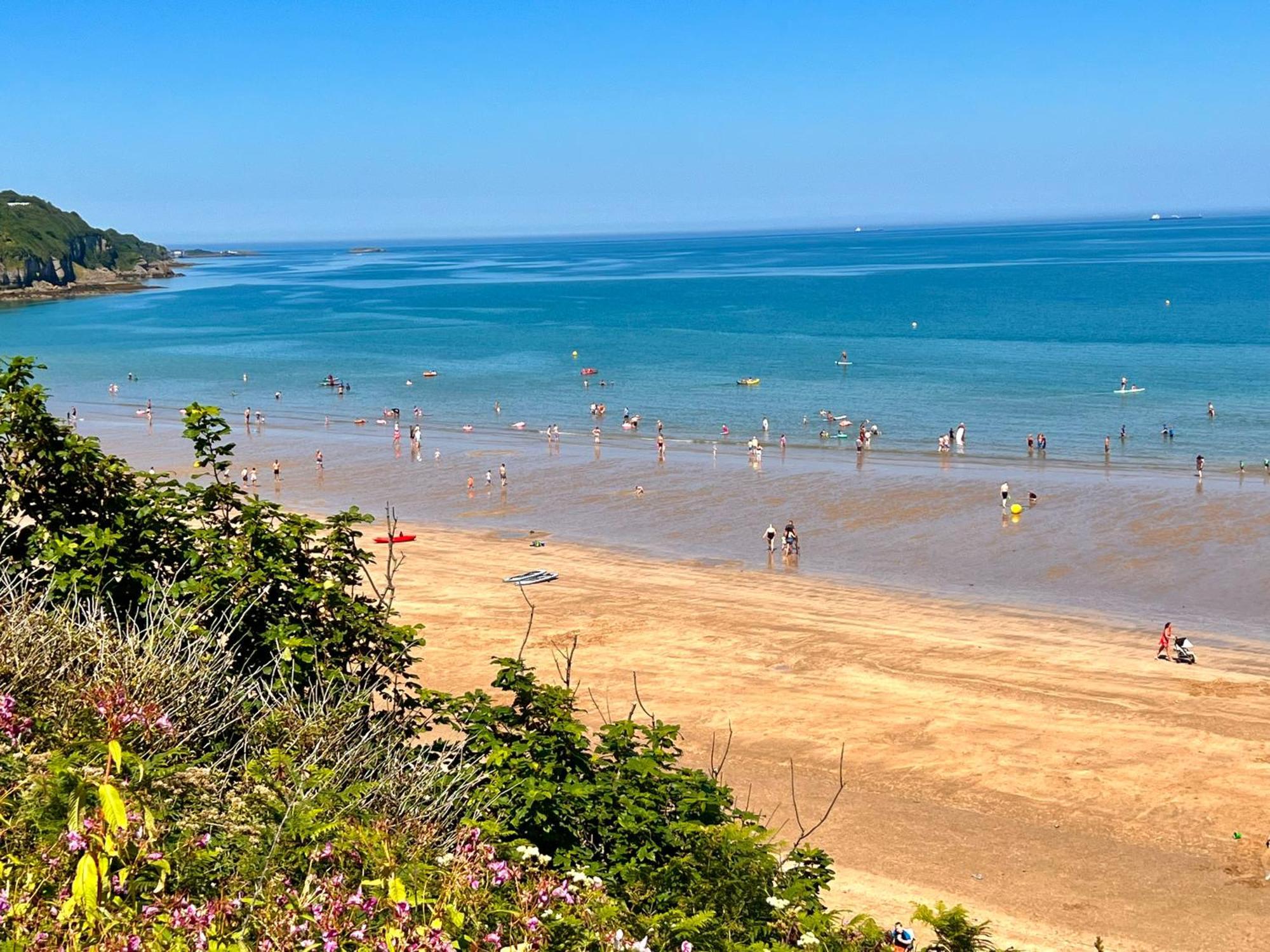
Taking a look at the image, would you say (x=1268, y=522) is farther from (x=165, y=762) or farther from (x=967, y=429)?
(x=165, y=762)

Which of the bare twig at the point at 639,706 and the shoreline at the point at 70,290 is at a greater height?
the shoreline at the point at 70,290

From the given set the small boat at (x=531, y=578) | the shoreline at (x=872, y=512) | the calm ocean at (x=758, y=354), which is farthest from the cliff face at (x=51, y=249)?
the small boat at (x=531, y=578)

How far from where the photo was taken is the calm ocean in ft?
181

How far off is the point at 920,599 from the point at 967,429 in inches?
963

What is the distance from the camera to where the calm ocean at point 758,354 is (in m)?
55.2

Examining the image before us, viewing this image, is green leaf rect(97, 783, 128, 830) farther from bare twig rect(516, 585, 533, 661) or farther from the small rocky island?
the small rocky island

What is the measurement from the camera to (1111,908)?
14.5 metres

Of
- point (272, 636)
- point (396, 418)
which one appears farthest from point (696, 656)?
point (396, 418)

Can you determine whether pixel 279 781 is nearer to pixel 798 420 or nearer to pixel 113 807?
pixel 113 807

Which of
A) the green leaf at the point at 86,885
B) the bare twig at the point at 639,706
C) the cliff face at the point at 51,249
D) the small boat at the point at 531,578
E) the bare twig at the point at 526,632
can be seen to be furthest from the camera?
the cliff face at the point at 51,249

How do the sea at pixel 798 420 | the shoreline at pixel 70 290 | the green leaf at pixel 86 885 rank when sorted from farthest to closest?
the shoreline at pixel 70 290 → the sea at pixel 798 420 → the green leaf at pixel 86 885

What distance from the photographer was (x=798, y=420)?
5566 centimetres

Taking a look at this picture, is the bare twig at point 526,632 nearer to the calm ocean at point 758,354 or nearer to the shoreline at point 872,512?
the shoreline at point 872,512

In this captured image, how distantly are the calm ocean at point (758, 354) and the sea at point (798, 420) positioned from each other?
346mm
